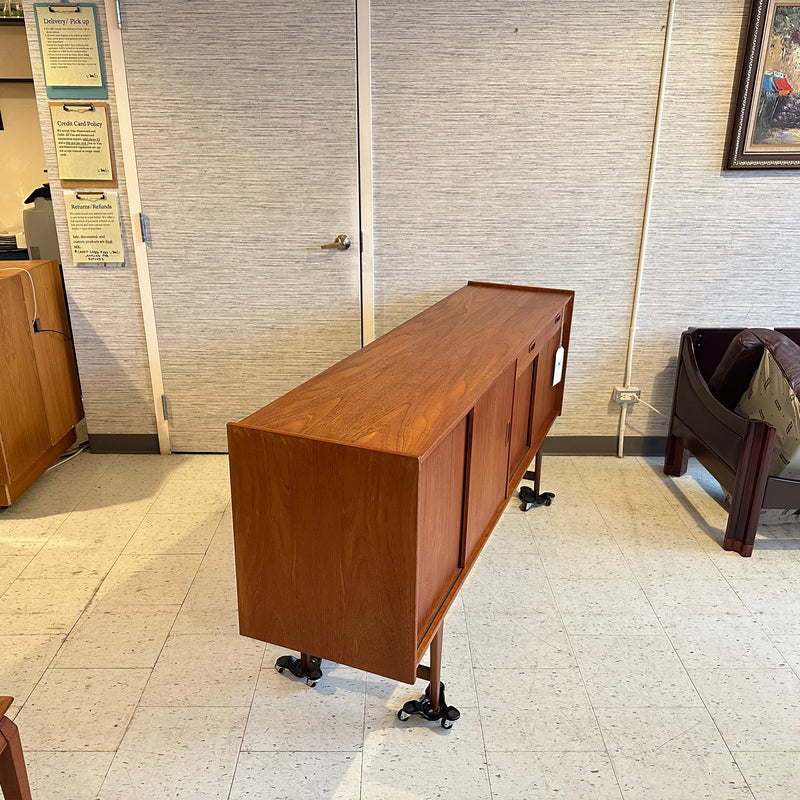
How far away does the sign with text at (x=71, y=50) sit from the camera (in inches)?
116

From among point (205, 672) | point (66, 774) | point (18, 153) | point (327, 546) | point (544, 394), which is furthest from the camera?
point (18, 153)

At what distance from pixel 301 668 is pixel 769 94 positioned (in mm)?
2975

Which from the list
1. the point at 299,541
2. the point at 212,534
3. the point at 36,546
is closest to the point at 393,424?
the point at 299,541

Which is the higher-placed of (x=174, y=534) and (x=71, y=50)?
(x=71, y=50)

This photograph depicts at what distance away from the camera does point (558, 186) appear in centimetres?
320

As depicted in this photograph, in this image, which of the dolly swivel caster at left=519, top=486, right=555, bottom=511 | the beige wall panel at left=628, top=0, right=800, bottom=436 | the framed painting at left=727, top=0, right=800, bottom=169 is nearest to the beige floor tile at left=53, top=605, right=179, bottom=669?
the dolly swivel caster at left=519, top=486, right=555, bottom=511

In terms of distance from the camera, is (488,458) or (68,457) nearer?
(488,458)

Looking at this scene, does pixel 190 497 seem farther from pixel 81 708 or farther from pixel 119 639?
pixel 81 708

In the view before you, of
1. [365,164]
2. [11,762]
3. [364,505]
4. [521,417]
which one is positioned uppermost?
[365,164]

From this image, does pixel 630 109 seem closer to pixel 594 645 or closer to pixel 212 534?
pixel 594 645

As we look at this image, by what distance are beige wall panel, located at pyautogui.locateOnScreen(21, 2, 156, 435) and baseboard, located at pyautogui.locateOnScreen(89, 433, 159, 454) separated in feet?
0.07

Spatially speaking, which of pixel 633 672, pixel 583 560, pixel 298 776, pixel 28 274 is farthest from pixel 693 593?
pixel 28 274

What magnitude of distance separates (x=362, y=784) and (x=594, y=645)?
878 mm

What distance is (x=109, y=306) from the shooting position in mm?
3373
